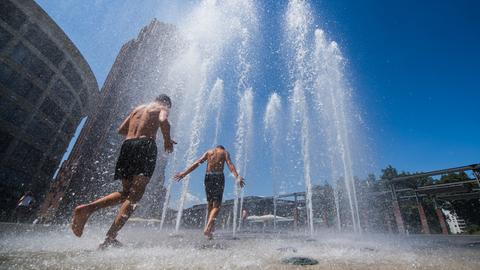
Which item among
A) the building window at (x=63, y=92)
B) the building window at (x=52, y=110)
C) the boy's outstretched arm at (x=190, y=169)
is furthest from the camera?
the building window at (x=63, y=92)

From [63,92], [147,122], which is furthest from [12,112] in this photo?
[147,122]

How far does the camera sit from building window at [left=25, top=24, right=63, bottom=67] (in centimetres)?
1987

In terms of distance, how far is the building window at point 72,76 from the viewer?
2372cm

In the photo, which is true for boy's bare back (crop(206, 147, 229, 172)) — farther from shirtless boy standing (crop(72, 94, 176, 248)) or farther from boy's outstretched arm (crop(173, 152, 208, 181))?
shirtless boy standing (crop(72, 94, 176, 248))

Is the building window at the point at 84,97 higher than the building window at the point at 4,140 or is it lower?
higher

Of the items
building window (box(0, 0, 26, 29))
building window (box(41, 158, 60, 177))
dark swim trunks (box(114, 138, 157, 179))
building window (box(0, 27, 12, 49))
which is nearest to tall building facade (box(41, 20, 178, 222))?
building window (box(41, 158, 60, 177))

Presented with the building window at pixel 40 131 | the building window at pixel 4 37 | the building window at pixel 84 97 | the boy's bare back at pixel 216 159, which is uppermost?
the building window at pixel 84 97

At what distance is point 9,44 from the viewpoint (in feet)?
61.1

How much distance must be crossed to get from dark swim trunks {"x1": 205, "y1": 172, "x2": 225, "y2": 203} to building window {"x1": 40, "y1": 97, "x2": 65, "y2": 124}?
24.5 metres

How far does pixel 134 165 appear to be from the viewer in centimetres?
288

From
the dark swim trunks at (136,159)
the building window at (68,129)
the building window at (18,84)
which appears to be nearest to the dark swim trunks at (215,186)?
the dark swim trunks at (136,159)

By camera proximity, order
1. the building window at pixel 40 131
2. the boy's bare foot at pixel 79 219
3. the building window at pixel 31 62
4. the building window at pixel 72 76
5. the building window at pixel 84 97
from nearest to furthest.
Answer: the boy's bare foot at pixel 79 219
the building window at pixel 31 62
the building window at pixel 40 131
the building window at pixel 72 76
the building window at pixel 84 97

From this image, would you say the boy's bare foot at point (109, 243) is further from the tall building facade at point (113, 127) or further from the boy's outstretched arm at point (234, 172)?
the tall building facade at point (113, 127)

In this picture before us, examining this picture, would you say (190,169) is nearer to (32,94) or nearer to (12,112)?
(12,112)
